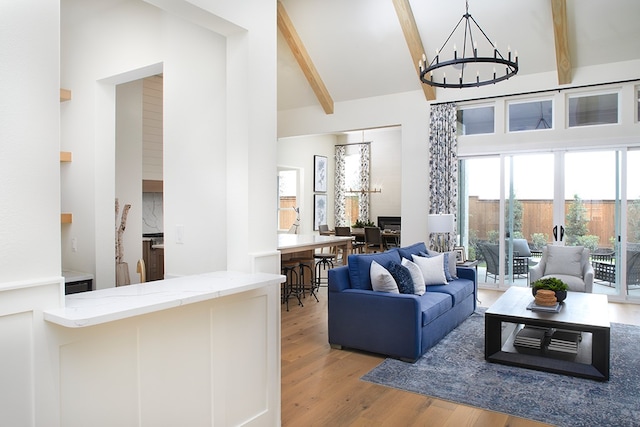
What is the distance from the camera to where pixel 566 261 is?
241 inches

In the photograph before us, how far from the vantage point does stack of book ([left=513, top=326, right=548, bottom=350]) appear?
4.22 meters

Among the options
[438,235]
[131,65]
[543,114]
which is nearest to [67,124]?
[131,65]

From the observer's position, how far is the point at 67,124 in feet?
12.1

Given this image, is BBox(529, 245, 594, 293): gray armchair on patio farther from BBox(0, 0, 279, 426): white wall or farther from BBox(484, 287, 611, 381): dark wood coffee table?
BBox(0, 0, 279, 426): white wall

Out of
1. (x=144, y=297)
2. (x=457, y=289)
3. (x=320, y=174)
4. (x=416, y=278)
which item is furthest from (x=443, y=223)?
(x=320, y=174)

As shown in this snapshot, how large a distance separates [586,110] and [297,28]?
15.7 feet

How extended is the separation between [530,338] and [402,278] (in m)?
1.35


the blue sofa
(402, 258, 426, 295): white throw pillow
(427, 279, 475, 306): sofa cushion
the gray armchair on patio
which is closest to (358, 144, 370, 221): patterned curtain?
the gray armchair on patio

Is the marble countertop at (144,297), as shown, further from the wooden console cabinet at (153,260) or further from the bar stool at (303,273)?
the bar stool at (303,273)

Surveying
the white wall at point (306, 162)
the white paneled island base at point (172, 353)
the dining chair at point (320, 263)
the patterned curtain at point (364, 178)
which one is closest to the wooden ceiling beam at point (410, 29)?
the dining chair at point (320, 263)

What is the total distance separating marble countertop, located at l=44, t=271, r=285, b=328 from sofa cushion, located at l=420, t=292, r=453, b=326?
2.12m

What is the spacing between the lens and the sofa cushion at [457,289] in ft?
16.2

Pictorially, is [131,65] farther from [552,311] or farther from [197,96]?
[552,311]

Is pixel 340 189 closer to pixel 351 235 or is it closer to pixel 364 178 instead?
pixel 364 178
